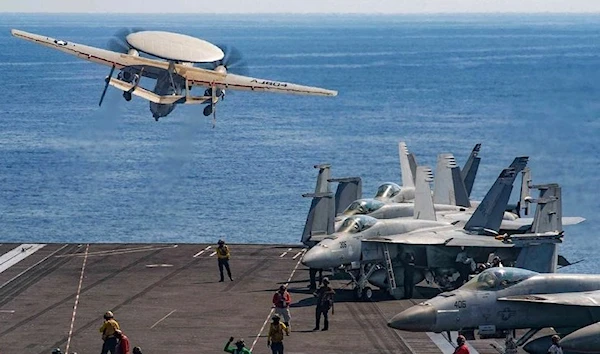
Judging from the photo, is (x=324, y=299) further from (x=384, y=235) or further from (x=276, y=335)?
(x=384, y=235)

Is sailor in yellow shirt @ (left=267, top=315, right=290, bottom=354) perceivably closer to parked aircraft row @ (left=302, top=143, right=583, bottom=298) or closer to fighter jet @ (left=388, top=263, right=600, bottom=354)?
fighter jet @ (left=388, top=263, right=600, bottom=354)

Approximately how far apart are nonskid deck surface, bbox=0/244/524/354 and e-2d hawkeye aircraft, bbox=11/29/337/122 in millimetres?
10870

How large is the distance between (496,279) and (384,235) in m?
14.1

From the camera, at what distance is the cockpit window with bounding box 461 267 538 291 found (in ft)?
132

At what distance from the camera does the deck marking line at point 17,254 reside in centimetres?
6131

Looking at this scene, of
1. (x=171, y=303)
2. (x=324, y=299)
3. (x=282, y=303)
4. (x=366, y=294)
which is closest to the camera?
(x=282, y=303)

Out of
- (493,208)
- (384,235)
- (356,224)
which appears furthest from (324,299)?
(493,208)

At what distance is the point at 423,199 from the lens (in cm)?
5912

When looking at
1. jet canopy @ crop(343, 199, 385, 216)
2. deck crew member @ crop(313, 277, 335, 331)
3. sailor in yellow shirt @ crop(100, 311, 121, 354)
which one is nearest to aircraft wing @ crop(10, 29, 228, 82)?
jet canopy @ crop(343, 199, 385, 216)

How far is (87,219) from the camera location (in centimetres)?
11044

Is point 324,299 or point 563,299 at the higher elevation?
point 563,299

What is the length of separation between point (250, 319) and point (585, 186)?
67.1 metres

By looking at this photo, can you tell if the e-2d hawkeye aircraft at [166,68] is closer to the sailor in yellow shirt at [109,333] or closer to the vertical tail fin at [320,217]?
the vertical tail fin at [320,217]

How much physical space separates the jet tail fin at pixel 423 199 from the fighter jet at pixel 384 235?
105 cm
